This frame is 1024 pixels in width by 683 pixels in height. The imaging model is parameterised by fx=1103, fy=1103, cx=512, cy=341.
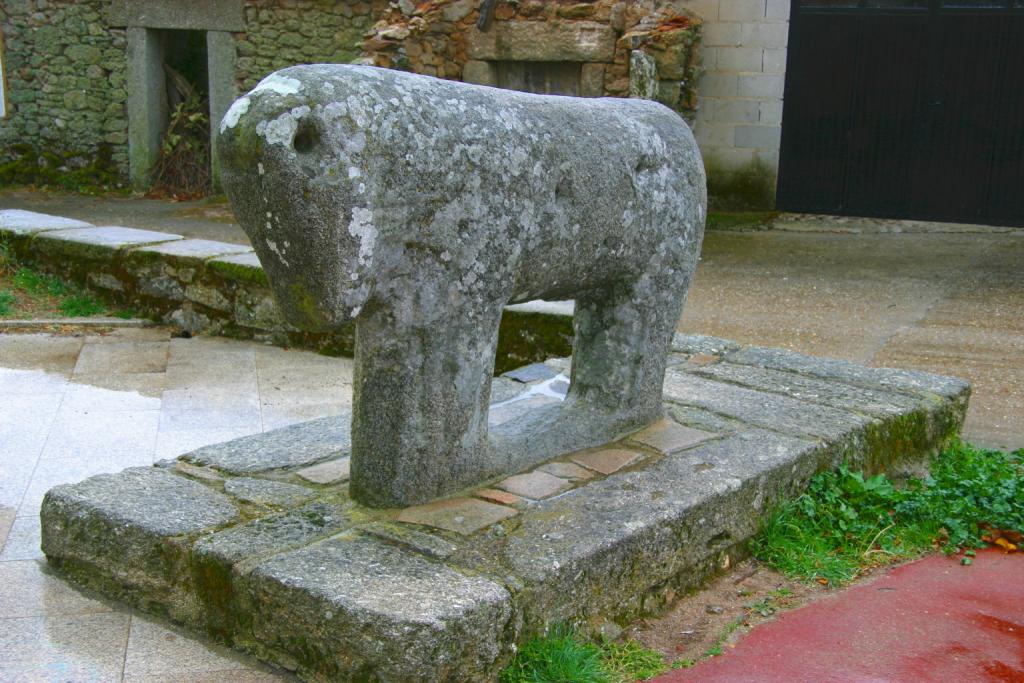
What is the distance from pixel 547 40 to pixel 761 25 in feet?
6.84

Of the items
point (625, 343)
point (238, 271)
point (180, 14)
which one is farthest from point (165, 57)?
point (625, 343)

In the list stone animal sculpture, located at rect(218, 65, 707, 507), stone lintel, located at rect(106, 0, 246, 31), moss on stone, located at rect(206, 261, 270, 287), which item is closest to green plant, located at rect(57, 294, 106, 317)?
moss on stone, located at rect(206, 261, 270, 287)

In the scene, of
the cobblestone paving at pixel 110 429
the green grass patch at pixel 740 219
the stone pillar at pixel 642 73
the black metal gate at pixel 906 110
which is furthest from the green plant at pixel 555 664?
the black metal gate at pixel 906 110

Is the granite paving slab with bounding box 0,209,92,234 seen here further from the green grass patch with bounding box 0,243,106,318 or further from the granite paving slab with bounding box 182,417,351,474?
the granite paving slab with bounding box 182,417,351,474

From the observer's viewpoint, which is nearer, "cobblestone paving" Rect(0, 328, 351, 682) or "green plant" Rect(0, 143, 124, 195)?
"cobblestone paving" Rect(0, 328, 351, 682)

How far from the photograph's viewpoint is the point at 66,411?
15.9 ft

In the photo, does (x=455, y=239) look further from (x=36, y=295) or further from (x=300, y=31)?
(x=300, y=31)

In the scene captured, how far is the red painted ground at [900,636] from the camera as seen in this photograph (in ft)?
9.46

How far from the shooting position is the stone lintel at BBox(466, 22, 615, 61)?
10.0 m

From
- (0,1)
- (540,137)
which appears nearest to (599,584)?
(540,137)

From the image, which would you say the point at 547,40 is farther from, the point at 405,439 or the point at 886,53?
the point at 405,439

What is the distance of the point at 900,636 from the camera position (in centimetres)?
311

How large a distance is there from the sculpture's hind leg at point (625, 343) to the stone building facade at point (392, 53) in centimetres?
624

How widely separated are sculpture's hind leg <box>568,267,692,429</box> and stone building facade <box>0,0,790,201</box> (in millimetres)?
6243
